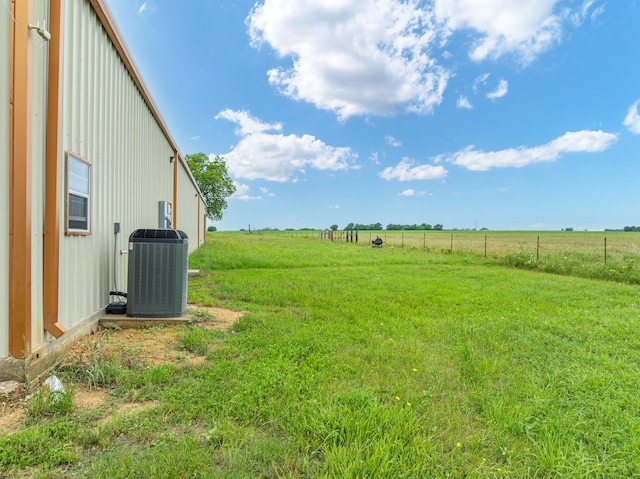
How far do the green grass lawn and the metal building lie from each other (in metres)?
0.86

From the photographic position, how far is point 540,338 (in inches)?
164

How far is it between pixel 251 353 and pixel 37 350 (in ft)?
5.74

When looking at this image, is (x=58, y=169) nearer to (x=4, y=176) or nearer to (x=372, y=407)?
(x=4, y=176)

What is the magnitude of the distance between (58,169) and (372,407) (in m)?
3.19

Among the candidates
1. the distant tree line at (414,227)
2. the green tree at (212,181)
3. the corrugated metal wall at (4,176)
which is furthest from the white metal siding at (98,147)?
the distant tree line at (414,227)

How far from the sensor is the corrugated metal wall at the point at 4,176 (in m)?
2.43

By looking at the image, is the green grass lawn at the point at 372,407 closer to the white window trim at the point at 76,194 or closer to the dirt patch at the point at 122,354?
the dirt patch at the point at 122,354

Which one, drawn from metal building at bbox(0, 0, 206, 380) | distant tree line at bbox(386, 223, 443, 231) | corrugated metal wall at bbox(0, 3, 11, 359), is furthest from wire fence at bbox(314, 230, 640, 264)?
distant tree line at bbox(386, 223, 443, 231)

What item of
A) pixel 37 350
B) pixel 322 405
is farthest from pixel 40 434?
pixel 322 405

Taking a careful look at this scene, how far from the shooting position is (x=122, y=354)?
10.7 feet

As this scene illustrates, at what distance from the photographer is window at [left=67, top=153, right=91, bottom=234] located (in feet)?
10.7

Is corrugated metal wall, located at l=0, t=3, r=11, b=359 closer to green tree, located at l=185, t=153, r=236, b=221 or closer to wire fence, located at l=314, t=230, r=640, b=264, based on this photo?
wire fence, located at l=314, t=230, r=640, b=264

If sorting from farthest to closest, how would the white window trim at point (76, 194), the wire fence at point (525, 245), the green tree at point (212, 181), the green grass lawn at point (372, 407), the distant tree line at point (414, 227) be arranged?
the distant tree line at point (414, 227), the green tree at point (212, 181), the wire fence at point (525, 245), the white window trim at point (76, 194), the green grass lawn at point (372, 407)

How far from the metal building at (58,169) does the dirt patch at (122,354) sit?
0.23 meters
